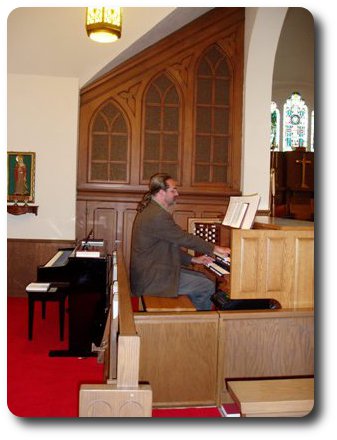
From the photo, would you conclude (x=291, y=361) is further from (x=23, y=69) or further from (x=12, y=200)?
(x=23, y=69)

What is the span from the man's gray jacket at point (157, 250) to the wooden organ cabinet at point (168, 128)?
8.88 feet

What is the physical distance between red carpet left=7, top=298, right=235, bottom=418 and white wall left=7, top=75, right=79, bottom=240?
158cm

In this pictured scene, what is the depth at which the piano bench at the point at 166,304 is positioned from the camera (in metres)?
3.40

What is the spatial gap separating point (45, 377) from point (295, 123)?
35.1ft

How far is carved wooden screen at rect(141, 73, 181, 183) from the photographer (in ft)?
22.5

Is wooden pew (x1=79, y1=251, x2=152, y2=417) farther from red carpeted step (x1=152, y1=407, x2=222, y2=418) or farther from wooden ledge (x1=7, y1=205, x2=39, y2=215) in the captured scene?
wooden ledge (x1=7, y1=205, x2=39, y2=215)

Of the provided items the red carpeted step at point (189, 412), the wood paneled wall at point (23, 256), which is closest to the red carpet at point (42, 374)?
the red carpeted step at point (189, 412)

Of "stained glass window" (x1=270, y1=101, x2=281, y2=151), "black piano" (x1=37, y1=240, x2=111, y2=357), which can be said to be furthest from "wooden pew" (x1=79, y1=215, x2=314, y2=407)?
"stained glass window" (x1=270, y1=101, x2=281, y2=151)

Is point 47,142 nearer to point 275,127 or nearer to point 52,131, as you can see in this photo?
point 52,131

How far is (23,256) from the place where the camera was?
20.8ft

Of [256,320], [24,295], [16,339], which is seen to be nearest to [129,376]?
[256,320]

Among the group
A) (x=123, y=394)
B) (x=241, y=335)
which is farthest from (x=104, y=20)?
(x=123, y=394)

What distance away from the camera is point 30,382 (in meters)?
3.55

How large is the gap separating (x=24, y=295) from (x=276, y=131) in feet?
28.4
